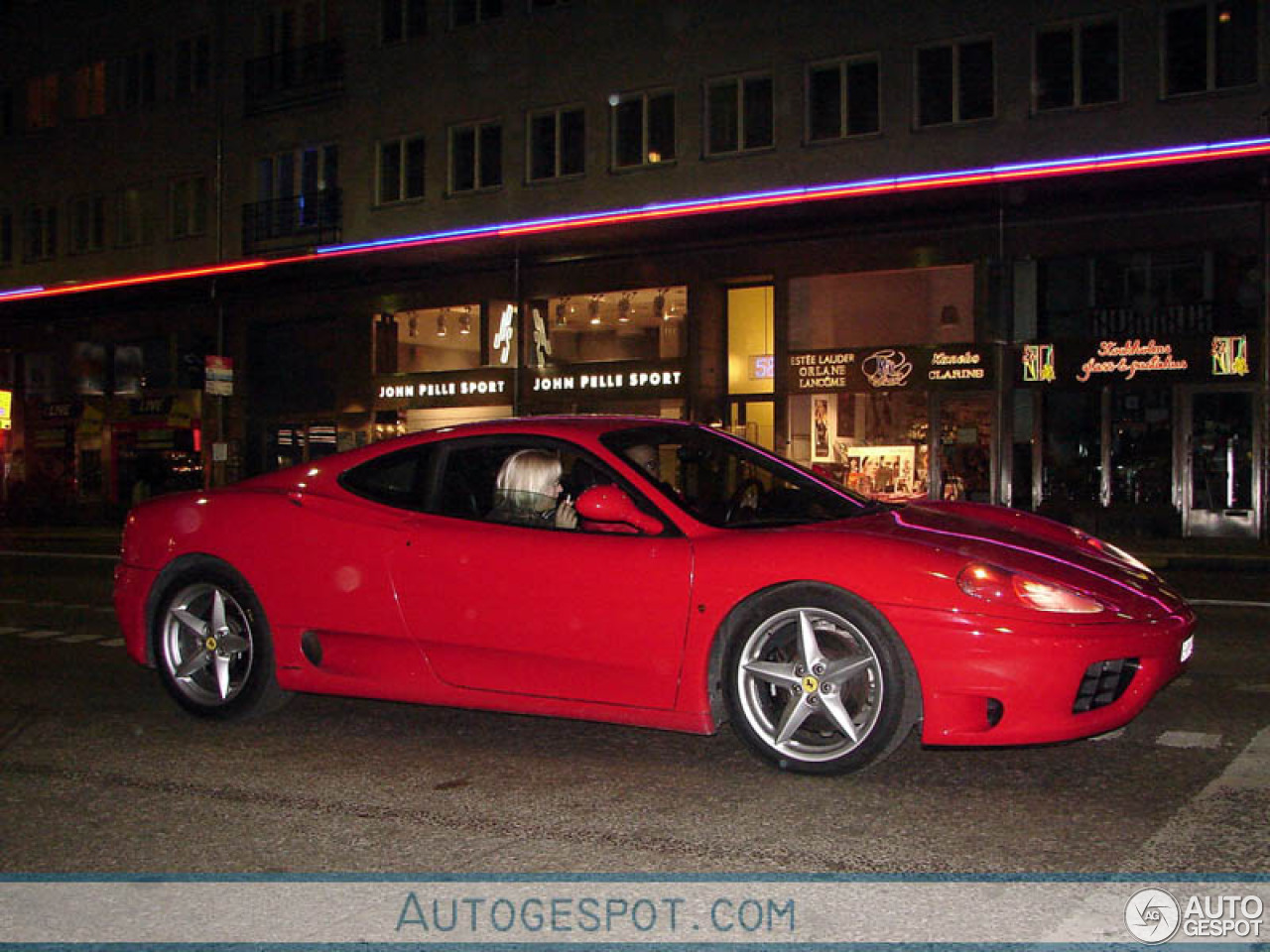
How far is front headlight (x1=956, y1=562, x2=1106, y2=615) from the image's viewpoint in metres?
4.34

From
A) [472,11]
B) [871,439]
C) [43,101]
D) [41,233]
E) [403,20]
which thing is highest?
[43,101]

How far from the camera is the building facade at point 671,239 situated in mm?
20516

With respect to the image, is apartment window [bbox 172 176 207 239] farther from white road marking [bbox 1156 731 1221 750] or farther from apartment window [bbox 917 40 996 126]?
white road marking [bbox 1156 731 1221 750]

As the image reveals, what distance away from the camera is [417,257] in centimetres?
2764

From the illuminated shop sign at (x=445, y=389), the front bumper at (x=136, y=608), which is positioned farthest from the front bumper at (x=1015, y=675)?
the illuminated shop sign at (x=445, y=389)

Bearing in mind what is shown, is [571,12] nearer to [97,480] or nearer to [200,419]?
[200,419]

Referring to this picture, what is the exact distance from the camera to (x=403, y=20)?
28156mm

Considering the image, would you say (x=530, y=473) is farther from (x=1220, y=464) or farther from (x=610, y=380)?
(x=610, y=380)

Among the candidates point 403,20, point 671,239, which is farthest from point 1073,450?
point 403,20

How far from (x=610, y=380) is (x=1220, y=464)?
1134 cm

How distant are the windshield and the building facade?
16.4m

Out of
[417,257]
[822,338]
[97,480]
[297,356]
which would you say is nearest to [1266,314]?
[822,338]

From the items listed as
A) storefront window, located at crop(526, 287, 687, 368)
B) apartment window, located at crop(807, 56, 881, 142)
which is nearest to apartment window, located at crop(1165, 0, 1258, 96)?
apartment window, located at crop(807, 56, 881, 142)

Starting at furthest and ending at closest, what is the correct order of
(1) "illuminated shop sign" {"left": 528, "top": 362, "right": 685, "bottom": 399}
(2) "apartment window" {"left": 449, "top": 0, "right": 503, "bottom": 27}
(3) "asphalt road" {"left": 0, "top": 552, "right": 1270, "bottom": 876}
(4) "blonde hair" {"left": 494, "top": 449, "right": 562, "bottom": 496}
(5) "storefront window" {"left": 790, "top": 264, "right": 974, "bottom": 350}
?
(2) "apartment window" {"left": 449, "top": 0, "right": 503, "bottom": 27} < (1) "illuminated shop sign" {"left": 528, "top": 362, "right": 685, "bottom": 399} < (5) "storefront window" {"left": 790, "top": 264, "right": 974, "bottom": 350} < (4) "blonde hair" {"left": 494, "top": 449, "right": 562, "bottom": 496} < (3) "asphalt road" {"left": 0, "top": 552, "right": 1270, "bottom": 876}
